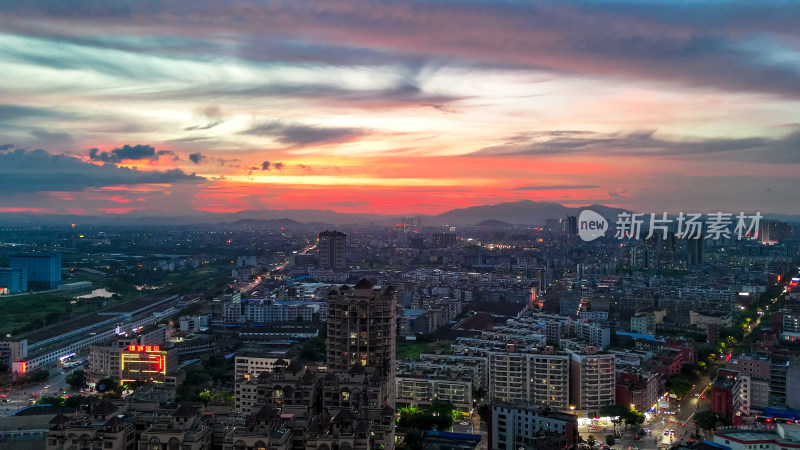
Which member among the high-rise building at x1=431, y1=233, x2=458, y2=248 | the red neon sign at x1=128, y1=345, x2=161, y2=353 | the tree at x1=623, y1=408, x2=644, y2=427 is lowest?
the tree at x1=623, y1=408, x2=644, y2=427

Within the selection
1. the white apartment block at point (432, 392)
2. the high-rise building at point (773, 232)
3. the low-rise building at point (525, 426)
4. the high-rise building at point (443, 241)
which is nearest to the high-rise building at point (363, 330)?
the white apartment block at point (432, 392)

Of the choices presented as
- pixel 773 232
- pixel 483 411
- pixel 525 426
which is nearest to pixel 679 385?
pixel 483 411

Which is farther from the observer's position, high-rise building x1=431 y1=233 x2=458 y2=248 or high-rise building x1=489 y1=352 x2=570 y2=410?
high-rise building x1=431 y1=233 x2=458 y2=248

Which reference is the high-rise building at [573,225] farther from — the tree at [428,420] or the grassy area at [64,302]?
the tree at [428,420]

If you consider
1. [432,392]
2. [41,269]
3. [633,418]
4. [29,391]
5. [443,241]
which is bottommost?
[29,391]

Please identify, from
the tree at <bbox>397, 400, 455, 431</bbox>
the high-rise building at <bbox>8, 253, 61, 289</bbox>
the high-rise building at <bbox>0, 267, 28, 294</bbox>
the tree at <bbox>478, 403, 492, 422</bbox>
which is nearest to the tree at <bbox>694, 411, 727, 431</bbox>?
the tree at <bbox>478, 403, 492, 422</bbox>

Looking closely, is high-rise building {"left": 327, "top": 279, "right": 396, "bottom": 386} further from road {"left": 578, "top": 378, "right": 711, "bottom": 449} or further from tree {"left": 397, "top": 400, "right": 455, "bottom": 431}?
road {"left": 578, "top": 378, "right": 711, "bottom": 449}

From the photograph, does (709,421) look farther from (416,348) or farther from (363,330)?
(416,348)
